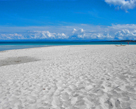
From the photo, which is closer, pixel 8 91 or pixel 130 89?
pixel 130 89

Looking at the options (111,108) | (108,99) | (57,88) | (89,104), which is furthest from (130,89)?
(57,88)

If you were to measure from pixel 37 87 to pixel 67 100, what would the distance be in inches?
75.7

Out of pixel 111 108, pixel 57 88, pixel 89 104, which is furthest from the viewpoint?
pixel 57 88

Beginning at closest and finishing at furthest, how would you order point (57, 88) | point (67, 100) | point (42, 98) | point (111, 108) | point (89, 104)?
point (111, 108), point (89, 104), point (67, 100), point (42, 98), point (57, 88)

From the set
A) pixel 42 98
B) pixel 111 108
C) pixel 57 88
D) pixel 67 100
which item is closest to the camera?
pixel 111 108

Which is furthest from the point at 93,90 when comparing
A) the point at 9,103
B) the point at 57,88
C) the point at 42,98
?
the point at 9,103

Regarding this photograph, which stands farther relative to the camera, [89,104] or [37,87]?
[37,87]

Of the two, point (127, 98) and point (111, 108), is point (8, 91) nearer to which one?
point (111, 108)

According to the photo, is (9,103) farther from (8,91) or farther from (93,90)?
(93,90)

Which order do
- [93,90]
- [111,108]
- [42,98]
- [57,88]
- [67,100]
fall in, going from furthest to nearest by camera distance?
1. [57,88]
2. [93,90]
3. [42,98]
4. [67,100]
5. [111,108]

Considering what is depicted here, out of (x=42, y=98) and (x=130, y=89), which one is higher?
(x=130, y=89)

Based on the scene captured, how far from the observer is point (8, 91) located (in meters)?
5.06

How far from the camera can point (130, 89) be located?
4.31m

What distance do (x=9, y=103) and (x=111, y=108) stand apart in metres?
3.39
